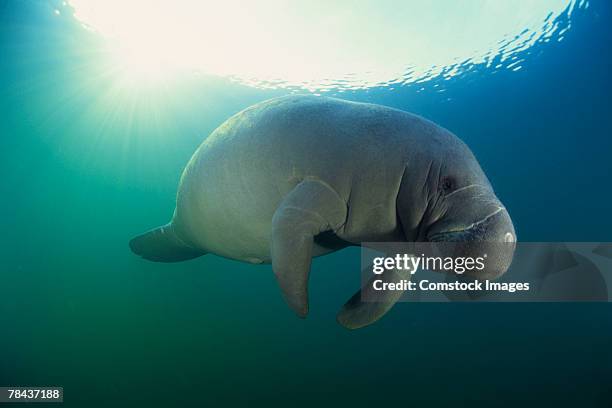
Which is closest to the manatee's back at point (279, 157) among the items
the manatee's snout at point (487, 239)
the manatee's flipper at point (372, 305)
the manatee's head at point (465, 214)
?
the manatee's head at point (465, 214)

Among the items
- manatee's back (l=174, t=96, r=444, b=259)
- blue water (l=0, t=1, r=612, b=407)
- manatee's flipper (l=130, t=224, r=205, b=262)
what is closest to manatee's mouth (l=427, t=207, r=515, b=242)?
manatee's back (l=174, t=96, r=444, b=259)

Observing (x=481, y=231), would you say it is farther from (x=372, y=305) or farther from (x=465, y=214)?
(x=372, y=305)

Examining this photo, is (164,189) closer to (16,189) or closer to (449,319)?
(16,189)

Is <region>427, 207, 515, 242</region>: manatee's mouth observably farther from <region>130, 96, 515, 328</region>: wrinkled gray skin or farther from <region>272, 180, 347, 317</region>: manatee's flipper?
<region>272, 180, 347, 317</region>: manatee's flipper

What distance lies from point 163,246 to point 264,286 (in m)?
13.7

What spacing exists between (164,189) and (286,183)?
49.4m

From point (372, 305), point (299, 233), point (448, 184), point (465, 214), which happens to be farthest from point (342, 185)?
point (372, 305)

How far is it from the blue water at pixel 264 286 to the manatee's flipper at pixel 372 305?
586 centimetres

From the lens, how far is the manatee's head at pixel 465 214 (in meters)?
1.96

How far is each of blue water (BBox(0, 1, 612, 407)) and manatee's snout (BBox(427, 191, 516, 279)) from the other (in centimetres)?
732

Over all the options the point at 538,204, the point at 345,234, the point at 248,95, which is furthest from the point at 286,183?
the point at 538,204

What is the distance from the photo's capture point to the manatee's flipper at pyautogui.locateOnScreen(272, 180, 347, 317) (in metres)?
2.44

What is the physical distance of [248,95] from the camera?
63.8 ft

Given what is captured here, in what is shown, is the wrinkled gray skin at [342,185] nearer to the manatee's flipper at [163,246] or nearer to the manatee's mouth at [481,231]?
the manatee's mouth at [481,231]
